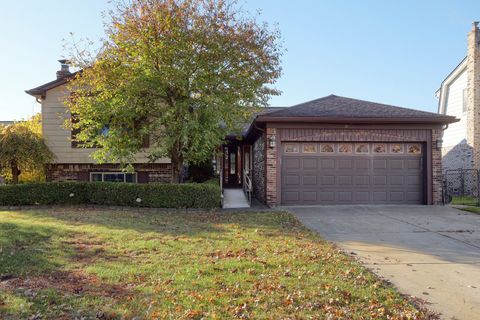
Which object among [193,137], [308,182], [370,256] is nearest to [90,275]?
[370,256]

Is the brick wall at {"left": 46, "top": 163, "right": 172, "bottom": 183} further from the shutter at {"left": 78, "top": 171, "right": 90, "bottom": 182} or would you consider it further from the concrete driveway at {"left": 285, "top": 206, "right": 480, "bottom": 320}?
the concrete driveway at {"left": 285, "top": 206, "right": 480, "bottom": 320}

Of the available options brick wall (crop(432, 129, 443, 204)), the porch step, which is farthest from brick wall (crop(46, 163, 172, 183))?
brick wall (crop(432, 129, 443, 204))

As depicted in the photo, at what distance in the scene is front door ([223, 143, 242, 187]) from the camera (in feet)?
66.5

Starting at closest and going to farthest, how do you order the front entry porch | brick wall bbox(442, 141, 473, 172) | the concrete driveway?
the concrete driveway
brick wall bbox(442, 141, 473, 172)
the front entry porch

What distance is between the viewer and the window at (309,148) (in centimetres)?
1363

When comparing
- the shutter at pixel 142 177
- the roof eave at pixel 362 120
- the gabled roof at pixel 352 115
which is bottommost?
the shutter at pixel 142 177

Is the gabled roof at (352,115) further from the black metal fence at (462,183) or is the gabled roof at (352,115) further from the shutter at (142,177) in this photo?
the shutter at (142,177)

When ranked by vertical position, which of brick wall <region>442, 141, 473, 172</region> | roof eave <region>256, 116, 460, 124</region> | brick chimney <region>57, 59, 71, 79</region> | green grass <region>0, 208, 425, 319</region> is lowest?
green grass <region>0, 208, 425, 319</region>

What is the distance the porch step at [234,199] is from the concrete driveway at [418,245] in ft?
6.38

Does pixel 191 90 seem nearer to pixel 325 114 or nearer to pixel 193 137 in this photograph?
pixel 193 137

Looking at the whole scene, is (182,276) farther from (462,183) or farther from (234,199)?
(462,183)

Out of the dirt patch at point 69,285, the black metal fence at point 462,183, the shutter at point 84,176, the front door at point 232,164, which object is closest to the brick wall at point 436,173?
the black metal fence at point 462,183

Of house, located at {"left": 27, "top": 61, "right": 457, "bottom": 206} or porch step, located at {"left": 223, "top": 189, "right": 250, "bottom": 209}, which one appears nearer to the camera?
house, located at {"left": 27, "top": 61, "right": 457, "bottom": 206}

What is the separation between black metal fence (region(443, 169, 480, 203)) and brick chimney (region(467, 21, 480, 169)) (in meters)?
0.55
